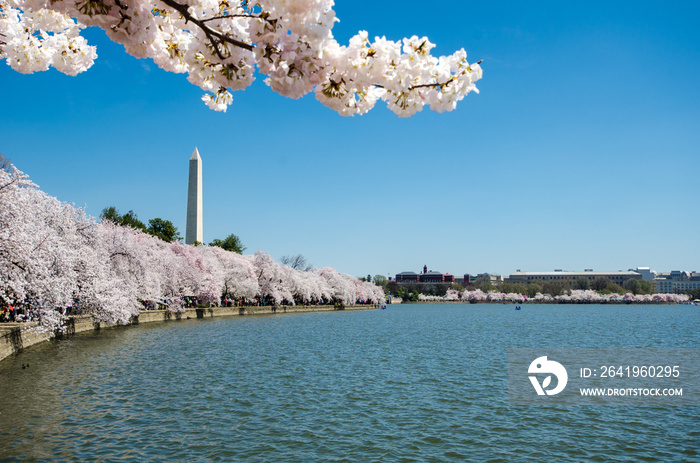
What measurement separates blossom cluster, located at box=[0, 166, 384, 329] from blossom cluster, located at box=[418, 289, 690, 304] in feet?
369

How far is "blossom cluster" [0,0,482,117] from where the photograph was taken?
4027mm

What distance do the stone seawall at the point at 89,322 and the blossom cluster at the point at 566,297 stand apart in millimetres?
103774

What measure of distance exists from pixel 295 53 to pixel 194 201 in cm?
6404

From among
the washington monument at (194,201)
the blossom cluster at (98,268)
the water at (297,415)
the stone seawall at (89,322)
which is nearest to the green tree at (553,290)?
the stone seawall at (89,322)

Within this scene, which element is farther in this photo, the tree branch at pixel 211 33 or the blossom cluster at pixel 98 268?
the blossom cluster at pixel 98 268

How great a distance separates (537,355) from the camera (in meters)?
26.2

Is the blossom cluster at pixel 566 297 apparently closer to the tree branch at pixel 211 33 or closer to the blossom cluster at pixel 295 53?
the blossom cluster at pixel 295 53

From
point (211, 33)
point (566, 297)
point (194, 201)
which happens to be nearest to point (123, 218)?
point (194, 201)

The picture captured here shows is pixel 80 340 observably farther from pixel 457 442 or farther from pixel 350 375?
pixel 457 442

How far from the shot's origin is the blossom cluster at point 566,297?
166 metres

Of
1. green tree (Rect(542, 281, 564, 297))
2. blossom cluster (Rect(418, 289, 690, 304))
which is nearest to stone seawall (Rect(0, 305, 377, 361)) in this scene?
blossom cluster (Rect(418, 289, 690, 304))

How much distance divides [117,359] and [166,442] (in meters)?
12.0

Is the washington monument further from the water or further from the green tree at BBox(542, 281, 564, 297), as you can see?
the green tree at BBox(542, 281, 564, 297)

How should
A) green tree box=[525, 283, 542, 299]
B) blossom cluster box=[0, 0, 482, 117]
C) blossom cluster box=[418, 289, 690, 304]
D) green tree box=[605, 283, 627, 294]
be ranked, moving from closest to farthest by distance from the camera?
blossom cluster box=[0, 0, 482, 117] < blossom cluster box=[418, 289, 690, 304] < green tree box=[605, 283, 627, 294] < green tree box=[525, 283, 542, 299]
